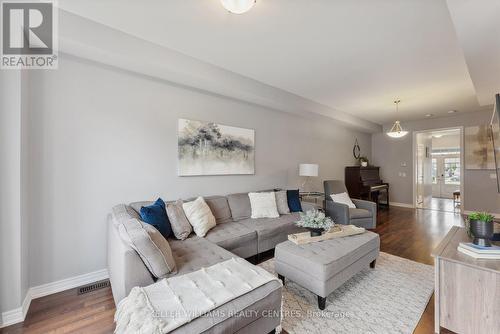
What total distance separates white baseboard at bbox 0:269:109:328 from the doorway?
26.9ft

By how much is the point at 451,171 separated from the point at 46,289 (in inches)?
475

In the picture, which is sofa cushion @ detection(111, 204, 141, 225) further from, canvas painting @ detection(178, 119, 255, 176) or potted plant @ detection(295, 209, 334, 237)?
potted plant @ detection(295, 209, 334, 237)

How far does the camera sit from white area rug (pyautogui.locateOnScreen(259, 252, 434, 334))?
1.73 m

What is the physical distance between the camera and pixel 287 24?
2076 millimetres

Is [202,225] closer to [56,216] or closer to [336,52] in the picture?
[56,216]

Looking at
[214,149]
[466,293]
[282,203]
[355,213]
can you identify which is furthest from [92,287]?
[355,213]

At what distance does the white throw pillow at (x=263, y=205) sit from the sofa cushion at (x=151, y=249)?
1.81 m

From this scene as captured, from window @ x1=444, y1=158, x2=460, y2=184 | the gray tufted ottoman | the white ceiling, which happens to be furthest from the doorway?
the gray tufted ottoman

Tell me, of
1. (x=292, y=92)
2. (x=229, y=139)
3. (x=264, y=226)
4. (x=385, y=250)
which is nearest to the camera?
(x=264, y=226)

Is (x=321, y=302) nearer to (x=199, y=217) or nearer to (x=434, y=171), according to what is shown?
(x=199, y=217)

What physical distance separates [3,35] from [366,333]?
12.5ft

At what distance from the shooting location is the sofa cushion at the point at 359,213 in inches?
152

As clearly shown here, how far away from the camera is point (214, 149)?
11.3ft

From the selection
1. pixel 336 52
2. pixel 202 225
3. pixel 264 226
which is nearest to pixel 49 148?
pixel 202 225
